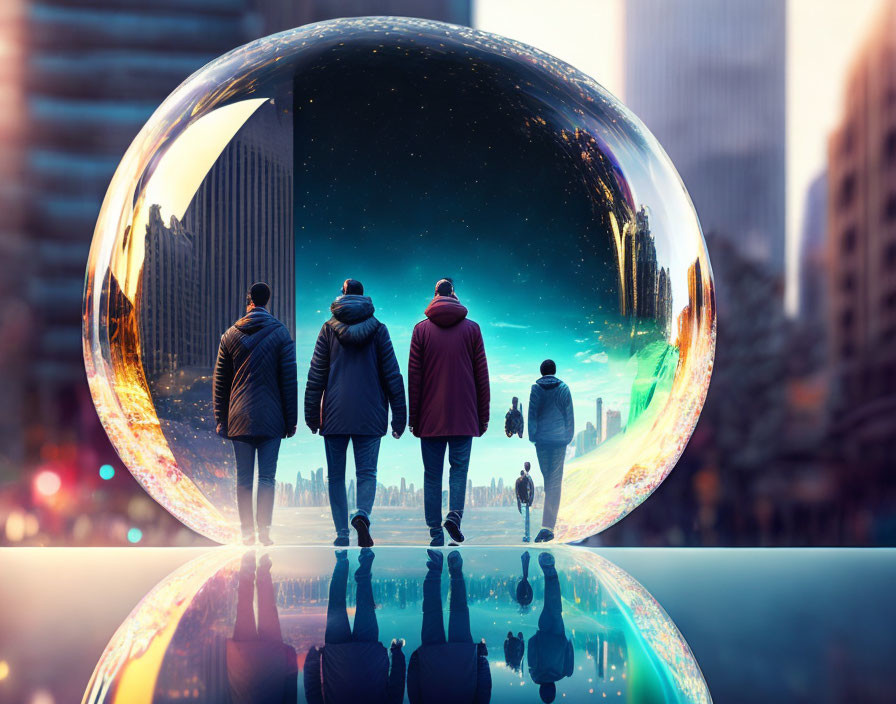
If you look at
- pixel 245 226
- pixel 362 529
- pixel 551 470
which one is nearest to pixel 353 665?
pixel 362 529

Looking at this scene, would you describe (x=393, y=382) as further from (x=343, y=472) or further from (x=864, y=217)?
Answer: (x=864, y=217)

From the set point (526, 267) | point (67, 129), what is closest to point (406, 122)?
point (526, 267)

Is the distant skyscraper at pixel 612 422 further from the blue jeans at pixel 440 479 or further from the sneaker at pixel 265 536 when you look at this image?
the sneaker at pixel 265 536

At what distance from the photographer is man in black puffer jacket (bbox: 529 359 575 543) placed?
3311 millimetres

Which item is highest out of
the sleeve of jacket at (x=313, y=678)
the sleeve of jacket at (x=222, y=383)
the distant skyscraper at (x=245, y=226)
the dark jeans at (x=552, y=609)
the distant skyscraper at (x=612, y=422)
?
the distant skyscraper at (x=245, y=226)

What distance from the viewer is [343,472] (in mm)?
3410

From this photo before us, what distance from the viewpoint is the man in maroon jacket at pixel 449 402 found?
340cm

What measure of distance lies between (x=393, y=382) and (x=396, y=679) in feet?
5.63

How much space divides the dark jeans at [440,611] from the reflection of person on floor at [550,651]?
7.0 inches

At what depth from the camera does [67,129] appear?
5.89 m

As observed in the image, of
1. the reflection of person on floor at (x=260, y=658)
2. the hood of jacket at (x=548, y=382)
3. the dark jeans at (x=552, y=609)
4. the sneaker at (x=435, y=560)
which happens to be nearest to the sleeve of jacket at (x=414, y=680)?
the reflection of person on floor at (x=260, y=658)

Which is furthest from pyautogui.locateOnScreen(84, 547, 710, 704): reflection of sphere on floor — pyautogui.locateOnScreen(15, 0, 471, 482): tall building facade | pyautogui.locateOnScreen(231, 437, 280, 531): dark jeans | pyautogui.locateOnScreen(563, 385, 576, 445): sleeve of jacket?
pyautogui.locateOnScreen(15, 0, 471, 482): tall building facade

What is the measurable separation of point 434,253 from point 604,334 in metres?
0.67

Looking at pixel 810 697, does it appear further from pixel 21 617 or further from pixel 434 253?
pixel 21 617
